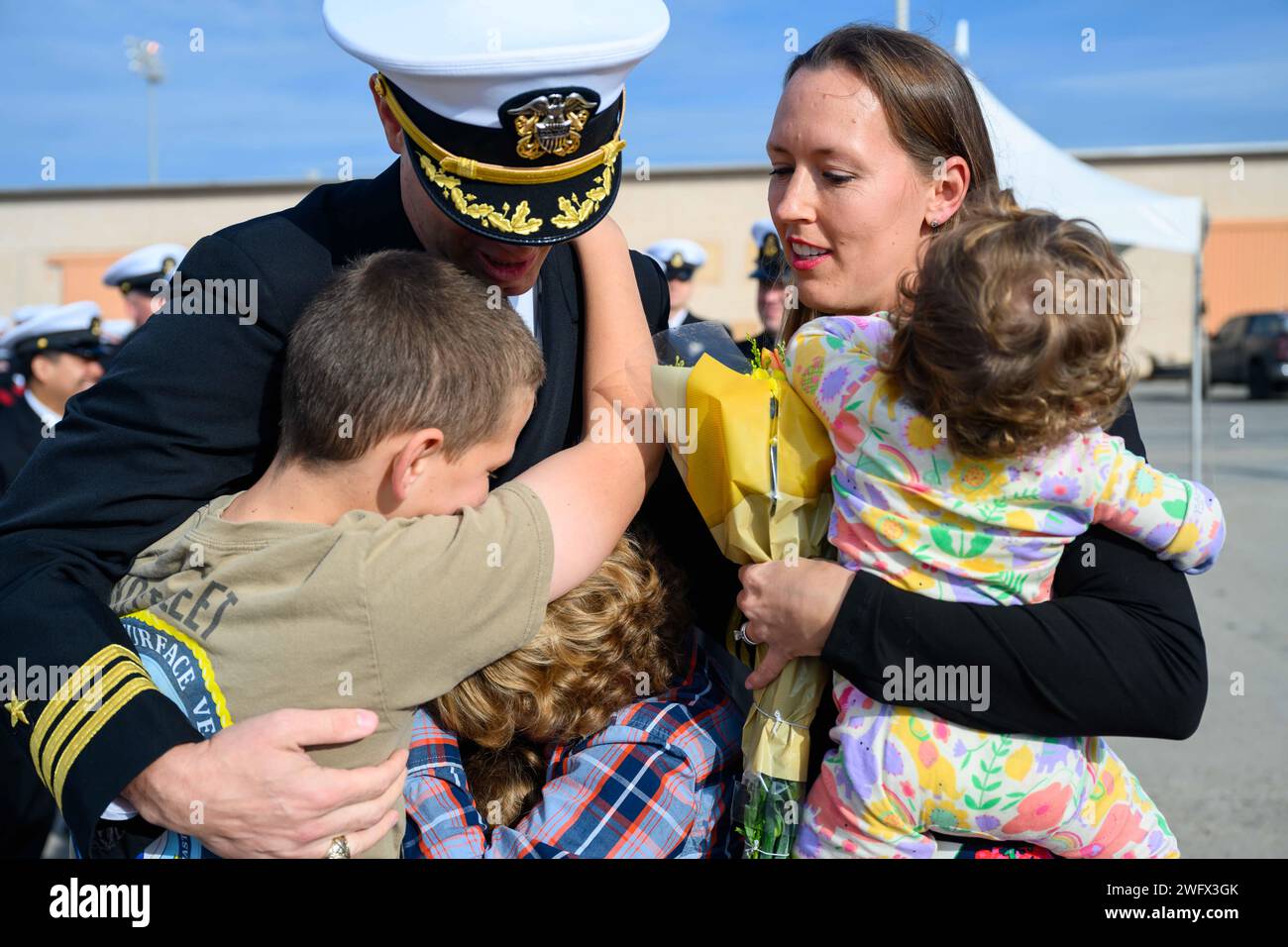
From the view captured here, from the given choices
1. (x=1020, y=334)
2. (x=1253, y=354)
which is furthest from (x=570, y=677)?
(x=1253, y=354)

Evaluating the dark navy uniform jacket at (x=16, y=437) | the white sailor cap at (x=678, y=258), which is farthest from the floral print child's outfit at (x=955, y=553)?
the white sailor cap at (x=678, y=258)

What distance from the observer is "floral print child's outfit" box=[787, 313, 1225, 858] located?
150 centimetres

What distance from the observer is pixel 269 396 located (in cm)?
178

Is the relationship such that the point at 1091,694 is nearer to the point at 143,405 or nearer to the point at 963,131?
the point at 963,131

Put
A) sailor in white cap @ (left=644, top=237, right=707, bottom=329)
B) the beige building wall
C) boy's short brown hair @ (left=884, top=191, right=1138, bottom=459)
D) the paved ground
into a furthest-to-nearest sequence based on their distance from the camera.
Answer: the beige building wall < sailor in white cap @ (left=644, top=237, right=707, bottom=329) < the paved ground < boy's short brown hair @ (left=884, top=191, right=1138, bottom=459)

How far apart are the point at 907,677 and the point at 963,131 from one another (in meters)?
0.95

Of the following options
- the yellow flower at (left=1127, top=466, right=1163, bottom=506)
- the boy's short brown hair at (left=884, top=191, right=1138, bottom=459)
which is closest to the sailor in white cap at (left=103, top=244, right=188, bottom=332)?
the boy's short brown hair at (left=884, top=191, right=1138, bottom=459)

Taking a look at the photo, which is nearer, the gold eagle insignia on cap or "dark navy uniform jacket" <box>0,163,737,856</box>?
"dark navy uniform jacket" <box>0,163,737,856</box>

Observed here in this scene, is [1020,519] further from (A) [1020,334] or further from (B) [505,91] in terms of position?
(B) [505,91]

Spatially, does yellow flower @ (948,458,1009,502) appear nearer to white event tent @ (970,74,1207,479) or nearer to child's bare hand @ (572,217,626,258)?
child's bare hand @ (572,217,626,258)

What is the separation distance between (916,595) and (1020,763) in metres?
0.27

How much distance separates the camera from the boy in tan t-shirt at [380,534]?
1.53 metres

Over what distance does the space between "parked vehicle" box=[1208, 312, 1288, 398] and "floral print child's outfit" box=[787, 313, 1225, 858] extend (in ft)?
69.6

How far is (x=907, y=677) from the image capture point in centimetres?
153
